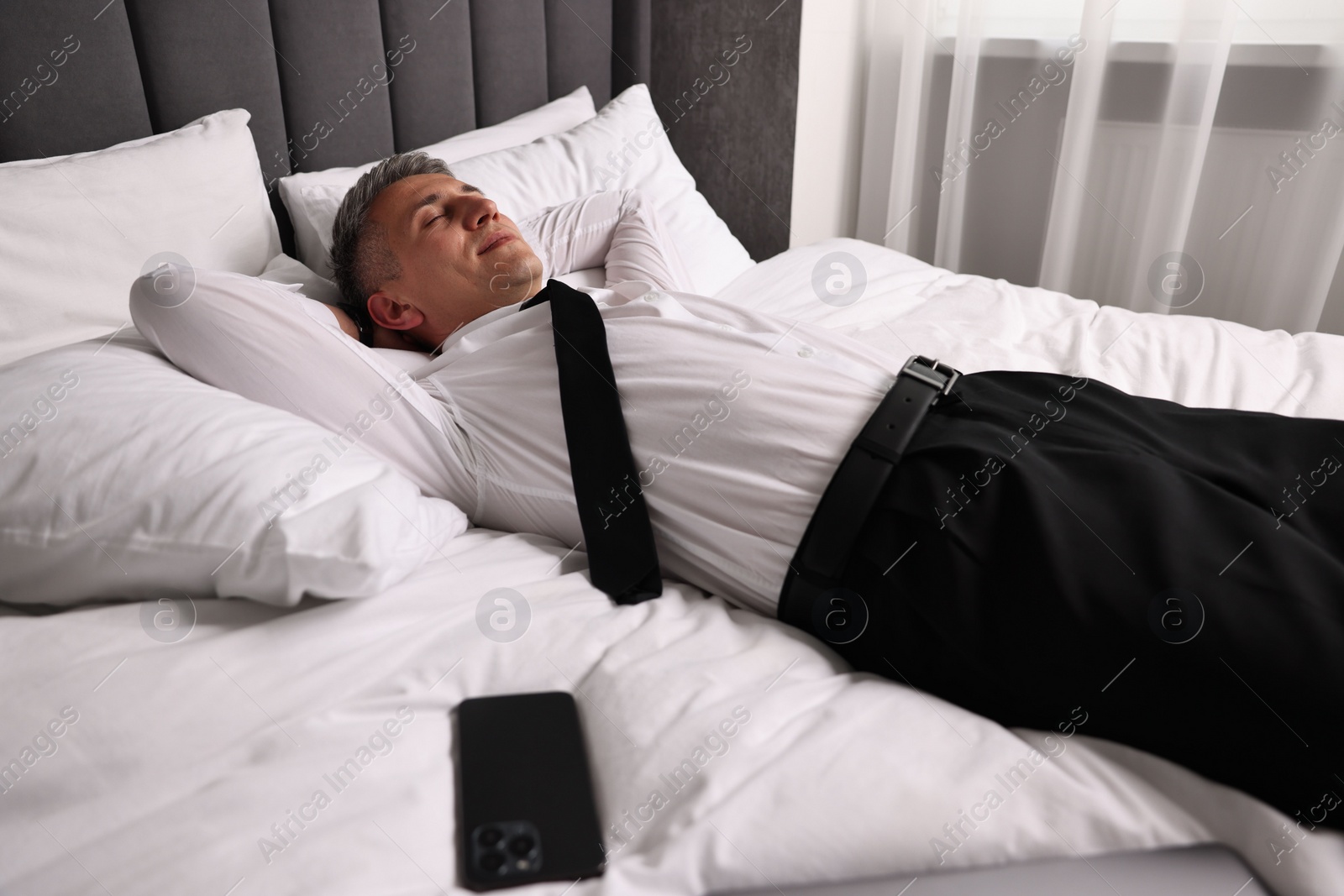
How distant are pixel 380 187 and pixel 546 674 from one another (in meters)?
0.84

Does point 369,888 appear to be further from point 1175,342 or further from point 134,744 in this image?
point 1175,342

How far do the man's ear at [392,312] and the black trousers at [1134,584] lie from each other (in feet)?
2.49

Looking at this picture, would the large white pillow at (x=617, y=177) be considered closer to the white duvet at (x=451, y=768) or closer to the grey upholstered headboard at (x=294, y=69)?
the grey upholstered headboard at (x=294, y=69)

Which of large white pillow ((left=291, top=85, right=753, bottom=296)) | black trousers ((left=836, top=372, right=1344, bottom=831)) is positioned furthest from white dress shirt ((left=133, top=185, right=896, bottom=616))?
large white pillow ((left=291, top=85, right=753, bottom=296))

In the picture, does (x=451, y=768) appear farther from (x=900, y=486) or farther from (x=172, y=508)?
(x=900, y=486)

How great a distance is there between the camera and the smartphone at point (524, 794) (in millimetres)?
595

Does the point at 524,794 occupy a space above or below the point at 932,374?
below

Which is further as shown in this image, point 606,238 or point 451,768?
point 606,238

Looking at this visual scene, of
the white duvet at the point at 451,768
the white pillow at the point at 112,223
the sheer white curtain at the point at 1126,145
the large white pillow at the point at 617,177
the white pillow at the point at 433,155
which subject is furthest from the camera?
the sheer white curtain at the point at 1126,145

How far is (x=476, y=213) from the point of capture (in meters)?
1.24

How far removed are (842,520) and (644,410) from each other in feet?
0.86

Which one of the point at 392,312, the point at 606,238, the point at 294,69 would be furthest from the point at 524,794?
the point at 294,69

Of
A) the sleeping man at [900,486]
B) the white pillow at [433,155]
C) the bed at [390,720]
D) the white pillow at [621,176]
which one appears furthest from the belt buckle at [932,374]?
the white pillow at [433,155]

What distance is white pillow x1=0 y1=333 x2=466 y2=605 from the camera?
0.74 m
